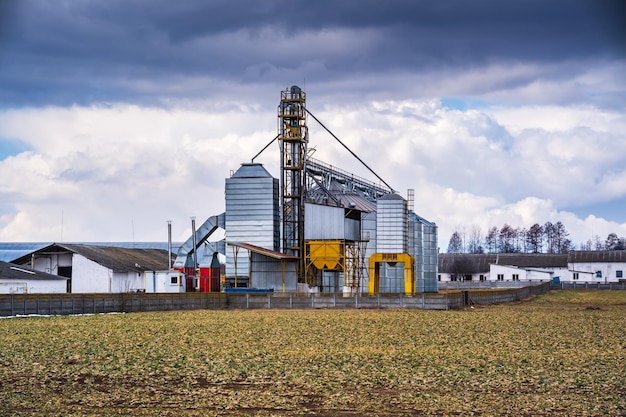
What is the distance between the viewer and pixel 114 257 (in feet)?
292

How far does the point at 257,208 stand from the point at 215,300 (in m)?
13.3

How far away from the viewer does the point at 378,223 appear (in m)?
78.1

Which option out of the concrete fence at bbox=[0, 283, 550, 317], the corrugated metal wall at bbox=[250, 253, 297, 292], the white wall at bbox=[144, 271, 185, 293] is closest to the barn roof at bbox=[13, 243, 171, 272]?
the white wall at bbox=[144, 271, 185, 293]

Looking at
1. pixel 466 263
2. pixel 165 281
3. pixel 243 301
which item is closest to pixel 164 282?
pixel 165 281

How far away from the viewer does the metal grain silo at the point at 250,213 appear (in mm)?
72938

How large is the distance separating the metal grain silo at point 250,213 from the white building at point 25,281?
13081 millimetres

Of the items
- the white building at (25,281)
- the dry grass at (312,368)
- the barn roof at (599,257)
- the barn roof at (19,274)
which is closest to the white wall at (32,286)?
the white building at (25,281)

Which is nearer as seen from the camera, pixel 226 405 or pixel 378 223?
pixel 226 405

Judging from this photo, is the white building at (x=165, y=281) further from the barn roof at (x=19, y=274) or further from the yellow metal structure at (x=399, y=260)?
the yellow metal structure at (x=399, y=260)

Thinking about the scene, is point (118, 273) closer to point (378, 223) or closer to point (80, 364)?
point (378, 223)

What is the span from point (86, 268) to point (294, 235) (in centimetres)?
1940

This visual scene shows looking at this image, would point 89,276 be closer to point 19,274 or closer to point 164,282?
point 164,282

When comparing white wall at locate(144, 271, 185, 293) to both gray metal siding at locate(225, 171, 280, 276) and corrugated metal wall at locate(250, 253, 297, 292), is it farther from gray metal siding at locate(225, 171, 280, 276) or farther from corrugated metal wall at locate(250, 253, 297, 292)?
corrugated metal wall at locate(250, 253, 297, 292)

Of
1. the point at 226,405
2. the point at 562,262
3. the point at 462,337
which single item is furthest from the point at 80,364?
the point at 562,262
